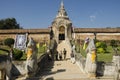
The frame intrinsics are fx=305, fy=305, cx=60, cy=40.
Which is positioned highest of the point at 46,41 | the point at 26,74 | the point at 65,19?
the point at 65,19

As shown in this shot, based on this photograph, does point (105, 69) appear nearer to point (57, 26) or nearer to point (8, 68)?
point (8, 68)

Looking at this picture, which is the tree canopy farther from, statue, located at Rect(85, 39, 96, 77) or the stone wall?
statue, located at Rect(85, 39, 96, 77)

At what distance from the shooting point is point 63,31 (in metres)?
51.9

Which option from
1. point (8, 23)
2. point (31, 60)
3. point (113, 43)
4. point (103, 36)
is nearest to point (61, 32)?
point (103, 36)

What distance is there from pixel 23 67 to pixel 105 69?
5.25 m

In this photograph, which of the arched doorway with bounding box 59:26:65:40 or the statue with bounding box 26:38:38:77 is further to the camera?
the arched doorway with bounding box 59:26:65:40

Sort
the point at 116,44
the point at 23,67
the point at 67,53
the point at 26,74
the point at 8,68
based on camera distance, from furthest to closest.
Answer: the point at 116,44, the point at 67,53, the point at 23,67, the point at 26,74, the point at 8,68

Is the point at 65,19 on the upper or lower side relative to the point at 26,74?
upper

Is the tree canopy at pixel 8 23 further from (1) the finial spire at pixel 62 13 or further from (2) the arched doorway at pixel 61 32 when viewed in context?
(2) the arched doorway at pixel 61 32

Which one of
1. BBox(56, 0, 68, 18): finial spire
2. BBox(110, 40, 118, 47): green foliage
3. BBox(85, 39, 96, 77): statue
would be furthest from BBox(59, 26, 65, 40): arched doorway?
BBox(85, 39, 96, 77): statue

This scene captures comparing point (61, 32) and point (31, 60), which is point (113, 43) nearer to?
point (61, 32)

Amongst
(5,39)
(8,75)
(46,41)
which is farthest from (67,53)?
(8,75)

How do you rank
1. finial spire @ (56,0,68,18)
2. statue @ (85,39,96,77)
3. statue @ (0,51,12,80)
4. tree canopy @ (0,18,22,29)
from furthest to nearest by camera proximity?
tree canopy @ (0,18,22,29) < finial spire @ (56,0,68,18) < statue @ (85,39,96,77) < statue @ (0,51,12,80)

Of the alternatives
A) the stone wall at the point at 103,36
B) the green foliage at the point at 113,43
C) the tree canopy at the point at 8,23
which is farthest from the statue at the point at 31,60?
the tree canopy at the point at 8,23
